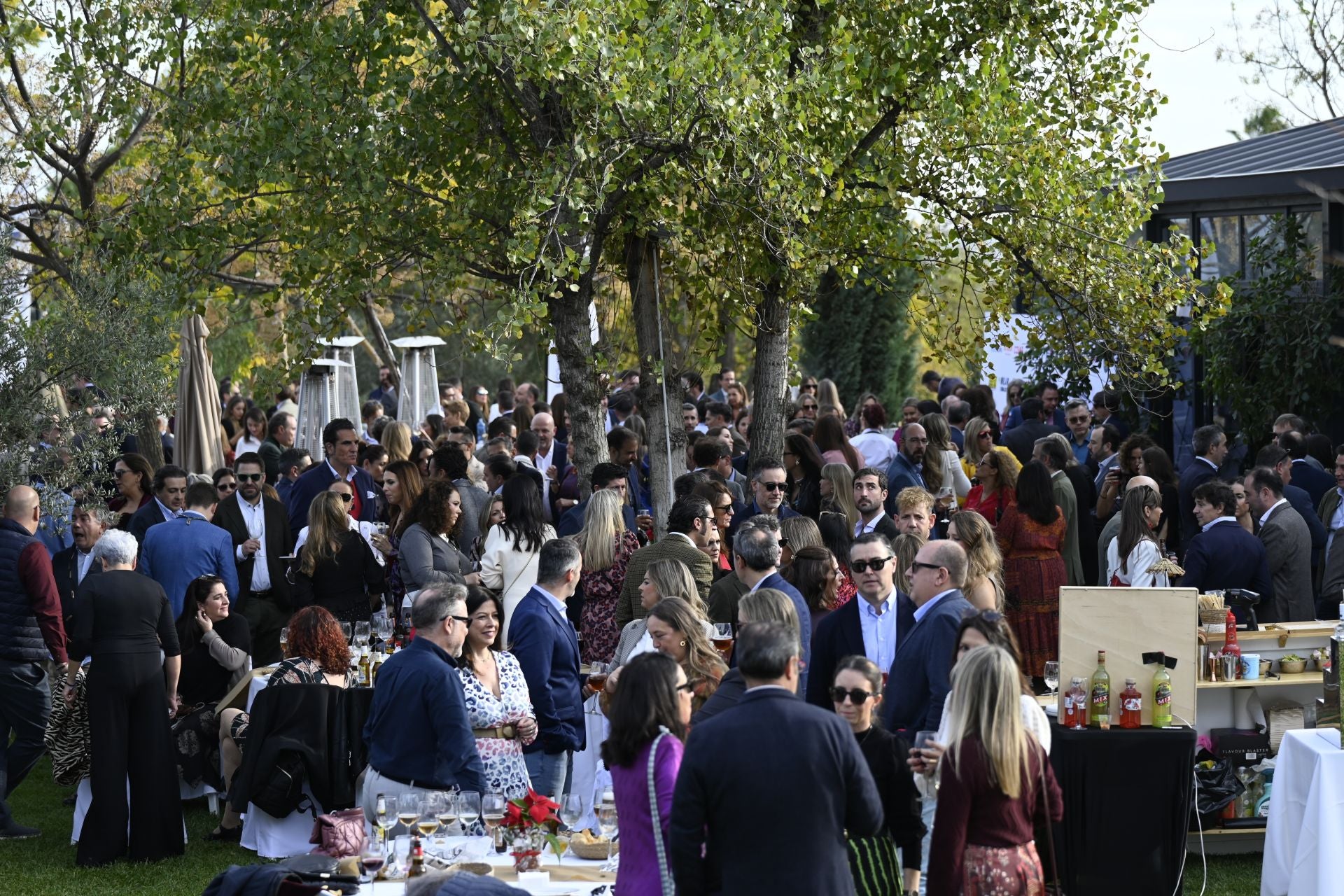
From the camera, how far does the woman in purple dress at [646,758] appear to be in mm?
4555

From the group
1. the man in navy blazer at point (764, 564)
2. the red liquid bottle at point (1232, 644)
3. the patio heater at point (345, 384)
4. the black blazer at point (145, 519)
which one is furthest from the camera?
the patio heater at point (345, 384)

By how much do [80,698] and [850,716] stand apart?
5381mm

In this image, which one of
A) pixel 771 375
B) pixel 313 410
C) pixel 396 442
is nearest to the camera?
pixel 396 442

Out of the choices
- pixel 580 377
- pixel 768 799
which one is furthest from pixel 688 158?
pixel 768 799

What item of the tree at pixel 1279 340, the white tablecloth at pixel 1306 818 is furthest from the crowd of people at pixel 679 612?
the tree at pixel 1279 340

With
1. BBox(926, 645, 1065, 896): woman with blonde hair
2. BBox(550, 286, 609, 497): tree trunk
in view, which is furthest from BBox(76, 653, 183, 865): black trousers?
BBox(926, 645, 1065, 896): woman with blonde hair

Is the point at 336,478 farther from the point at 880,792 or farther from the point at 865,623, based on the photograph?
the point at 880,792

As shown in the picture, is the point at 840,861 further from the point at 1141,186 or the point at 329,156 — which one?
the point at 1141,186

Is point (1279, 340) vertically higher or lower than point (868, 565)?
higher

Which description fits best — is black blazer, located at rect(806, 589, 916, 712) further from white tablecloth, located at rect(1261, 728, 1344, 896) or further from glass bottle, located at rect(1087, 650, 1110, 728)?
white tablecloth, located at rect(1261, 728, 1344, 896)

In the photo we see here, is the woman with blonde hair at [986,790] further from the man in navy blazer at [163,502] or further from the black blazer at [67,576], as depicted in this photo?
the black blazer at [67,576]

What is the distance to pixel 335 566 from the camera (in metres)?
9.08

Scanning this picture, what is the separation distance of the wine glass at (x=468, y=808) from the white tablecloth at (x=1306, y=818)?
11.5 ft

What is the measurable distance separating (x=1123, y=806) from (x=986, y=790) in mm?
2475
